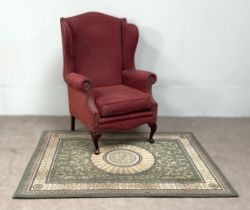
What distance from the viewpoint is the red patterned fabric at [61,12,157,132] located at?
2.48 m

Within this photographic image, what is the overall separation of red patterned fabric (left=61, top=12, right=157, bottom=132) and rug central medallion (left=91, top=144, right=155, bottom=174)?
22 cm

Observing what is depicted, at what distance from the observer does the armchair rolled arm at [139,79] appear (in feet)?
8.98

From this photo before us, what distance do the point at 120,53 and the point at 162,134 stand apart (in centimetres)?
90

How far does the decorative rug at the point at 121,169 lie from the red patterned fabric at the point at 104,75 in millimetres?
250

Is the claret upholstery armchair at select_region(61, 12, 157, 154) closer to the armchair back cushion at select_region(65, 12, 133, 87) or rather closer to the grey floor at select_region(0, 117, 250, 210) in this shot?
the armchair back cushion at select_region(65, 12, 133, 87)

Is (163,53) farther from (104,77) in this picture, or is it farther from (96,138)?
(96,138)

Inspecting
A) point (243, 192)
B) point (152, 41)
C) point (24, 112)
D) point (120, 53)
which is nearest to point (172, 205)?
point (243, 192)

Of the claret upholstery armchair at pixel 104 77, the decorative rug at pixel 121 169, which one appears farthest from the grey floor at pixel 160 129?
the claret upholstery armchair at pixel 104 77

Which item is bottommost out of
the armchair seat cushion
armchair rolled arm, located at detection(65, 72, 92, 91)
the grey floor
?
the grey floor

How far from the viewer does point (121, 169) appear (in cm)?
234

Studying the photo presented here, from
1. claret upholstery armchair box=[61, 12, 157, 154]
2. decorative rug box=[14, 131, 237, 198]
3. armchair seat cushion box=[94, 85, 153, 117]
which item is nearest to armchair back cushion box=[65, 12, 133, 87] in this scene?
claret upholstery armchair box=[61, 12, 157, 154]

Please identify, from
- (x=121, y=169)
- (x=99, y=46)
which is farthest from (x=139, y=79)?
Answer: (x=121, y=169)

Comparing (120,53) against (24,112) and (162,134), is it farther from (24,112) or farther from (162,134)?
(24,112)

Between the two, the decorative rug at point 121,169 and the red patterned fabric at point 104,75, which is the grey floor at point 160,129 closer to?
the decorative rug at point 121,169
